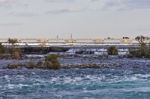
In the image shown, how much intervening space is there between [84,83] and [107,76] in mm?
10681

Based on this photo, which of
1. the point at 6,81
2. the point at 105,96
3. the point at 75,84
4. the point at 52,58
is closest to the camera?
the point at 105,96

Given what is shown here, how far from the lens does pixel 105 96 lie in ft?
167

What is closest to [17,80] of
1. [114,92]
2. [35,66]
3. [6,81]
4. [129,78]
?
[6,81]

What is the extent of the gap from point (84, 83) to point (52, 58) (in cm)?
2540

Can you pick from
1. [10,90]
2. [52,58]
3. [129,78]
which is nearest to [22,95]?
[10,90]

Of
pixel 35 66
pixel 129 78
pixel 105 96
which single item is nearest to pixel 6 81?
pixel 129 78

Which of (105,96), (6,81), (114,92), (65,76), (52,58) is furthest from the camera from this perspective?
(52,58)

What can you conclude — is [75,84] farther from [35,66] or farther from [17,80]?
[35,66]

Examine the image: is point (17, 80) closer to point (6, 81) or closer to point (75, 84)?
point (6, 81)

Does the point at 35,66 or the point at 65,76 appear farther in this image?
the point at 35,66

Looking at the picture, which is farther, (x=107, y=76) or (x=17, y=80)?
(x=107, y=76)

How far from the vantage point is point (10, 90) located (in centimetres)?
5659

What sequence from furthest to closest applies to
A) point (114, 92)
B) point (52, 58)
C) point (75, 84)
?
1. point (52, 58)
2. point (75, 84)
3. point (114, 92)

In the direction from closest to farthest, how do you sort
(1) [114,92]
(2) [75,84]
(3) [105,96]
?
(3) [105,96] → (1) [114,92] → (2) [75,84]
